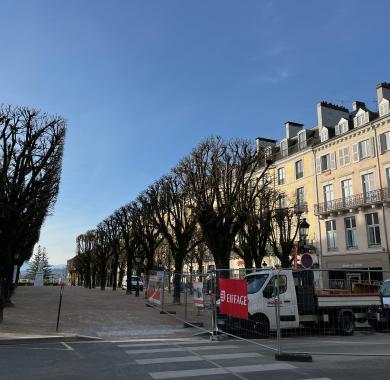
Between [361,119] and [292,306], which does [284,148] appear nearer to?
[361,119]

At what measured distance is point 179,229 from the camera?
32.3 meters

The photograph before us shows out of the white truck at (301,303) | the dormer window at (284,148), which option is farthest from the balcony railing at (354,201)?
the white truck at (301,303)

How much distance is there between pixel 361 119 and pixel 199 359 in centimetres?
3617

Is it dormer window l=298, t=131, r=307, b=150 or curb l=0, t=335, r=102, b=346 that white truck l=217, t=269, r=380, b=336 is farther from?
dormer window l=298, t=131, r=307, b=150

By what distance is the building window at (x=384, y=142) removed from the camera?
125 ft

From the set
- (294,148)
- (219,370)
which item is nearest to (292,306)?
(219,370)

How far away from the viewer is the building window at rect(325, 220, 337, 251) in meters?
43.3

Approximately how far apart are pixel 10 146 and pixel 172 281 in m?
9.63

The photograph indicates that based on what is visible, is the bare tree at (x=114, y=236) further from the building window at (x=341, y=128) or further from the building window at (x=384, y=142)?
the building window at (x=384, y=142)

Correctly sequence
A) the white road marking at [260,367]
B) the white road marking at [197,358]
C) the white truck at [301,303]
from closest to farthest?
the white road marking at [260,367]
the white road marking at [197,358]
the white truck at [301,303]

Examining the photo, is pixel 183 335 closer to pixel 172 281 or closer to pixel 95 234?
pixel 172 281

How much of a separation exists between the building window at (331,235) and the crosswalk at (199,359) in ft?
105

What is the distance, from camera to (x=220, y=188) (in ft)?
83.3

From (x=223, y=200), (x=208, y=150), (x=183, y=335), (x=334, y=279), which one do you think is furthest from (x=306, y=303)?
(x=208, y=150)
